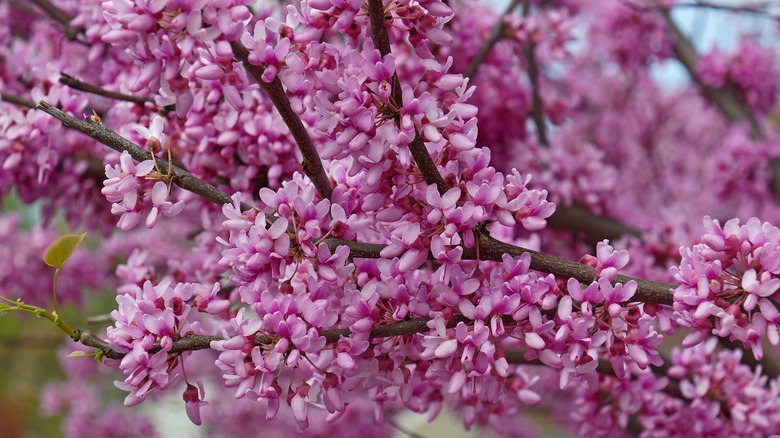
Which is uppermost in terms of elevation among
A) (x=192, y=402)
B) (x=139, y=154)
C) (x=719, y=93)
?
(x=139, y=154)

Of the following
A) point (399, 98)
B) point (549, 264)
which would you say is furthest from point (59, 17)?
point (549, 264)

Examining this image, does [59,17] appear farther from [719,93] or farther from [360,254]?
[719,93]

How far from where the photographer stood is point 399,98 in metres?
0.76

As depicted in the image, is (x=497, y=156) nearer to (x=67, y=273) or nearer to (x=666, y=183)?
(x=67, y=273)

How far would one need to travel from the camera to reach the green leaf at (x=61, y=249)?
0.80 m

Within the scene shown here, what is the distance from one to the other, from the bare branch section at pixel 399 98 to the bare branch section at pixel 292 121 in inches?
4.9

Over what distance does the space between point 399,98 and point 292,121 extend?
0.13 m

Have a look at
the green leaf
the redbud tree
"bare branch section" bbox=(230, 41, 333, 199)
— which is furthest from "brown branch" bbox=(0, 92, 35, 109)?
"bare branch section" bbox=(230, 41, 333, 199)

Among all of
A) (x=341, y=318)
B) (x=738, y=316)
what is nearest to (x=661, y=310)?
(x=738, y=316)

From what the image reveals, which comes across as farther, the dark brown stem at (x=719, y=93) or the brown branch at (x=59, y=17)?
the dark brown stem at (x=719, y=93)

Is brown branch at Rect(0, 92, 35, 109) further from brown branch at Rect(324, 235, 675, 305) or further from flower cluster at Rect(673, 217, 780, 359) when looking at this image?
flower cluster at Rect(673, 217, 780, 359)

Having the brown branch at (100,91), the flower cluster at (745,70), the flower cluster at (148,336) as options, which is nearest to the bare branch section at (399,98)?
the flower cluster at (148,336)

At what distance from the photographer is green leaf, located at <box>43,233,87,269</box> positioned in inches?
31.6

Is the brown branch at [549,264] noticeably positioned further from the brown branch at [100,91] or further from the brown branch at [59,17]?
the brown branch at [59,17]
